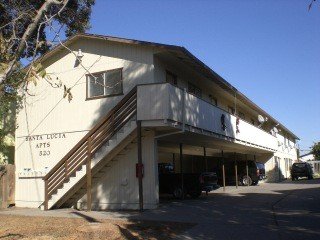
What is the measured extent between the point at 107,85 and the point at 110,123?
2403mm

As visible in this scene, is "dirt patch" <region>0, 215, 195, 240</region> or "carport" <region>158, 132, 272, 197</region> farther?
"carport" <region>158, 132, 272, 197</region>

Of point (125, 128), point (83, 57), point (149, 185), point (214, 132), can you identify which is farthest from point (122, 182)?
point (83, 57)

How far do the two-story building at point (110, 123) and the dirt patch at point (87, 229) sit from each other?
305cm

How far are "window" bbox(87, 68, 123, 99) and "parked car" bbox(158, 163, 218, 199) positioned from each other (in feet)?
15.8

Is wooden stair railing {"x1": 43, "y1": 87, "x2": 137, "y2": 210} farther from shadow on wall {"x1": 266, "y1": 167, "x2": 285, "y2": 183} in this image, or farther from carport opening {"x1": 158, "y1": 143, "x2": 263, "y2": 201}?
shadow on wall {"x1": 266, "y1": 167, "x2": 285, "y2": 183}

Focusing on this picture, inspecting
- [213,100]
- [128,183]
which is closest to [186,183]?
[128,183]

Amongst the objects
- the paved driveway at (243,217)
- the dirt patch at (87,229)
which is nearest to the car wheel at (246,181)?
the paved driveway at (243,217)

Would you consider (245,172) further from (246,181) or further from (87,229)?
(87,229)

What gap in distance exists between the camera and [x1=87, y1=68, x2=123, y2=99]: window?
56.9ft

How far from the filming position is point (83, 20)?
23453 mm

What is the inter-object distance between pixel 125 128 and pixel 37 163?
6.07 meters

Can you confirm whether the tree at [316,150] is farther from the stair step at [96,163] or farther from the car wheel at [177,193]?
the stair step at [96,163]

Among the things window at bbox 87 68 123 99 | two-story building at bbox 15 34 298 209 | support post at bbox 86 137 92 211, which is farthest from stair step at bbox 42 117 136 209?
window at bbox 87 68 123 99

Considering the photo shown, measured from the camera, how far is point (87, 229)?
11078 mm
